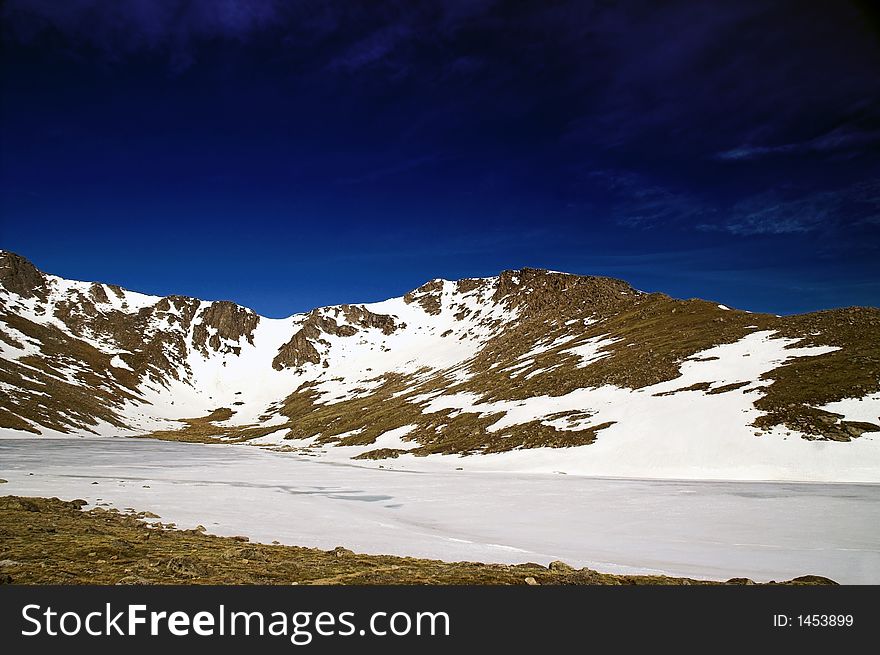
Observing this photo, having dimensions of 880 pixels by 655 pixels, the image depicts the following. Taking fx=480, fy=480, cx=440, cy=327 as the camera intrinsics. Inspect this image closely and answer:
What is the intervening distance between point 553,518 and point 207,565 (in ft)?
55.6

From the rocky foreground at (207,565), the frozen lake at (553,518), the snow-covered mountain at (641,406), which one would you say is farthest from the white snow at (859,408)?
the rocky foreground at (207,565)

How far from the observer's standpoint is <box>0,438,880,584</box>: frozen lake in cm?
1563

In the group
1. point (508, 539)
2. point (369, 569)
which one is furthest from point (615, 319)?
point (369, 569)

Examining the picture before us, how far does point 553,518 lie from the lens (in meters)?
23.7

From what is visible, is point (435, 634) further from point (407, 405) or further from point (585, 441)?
point (407, 405)

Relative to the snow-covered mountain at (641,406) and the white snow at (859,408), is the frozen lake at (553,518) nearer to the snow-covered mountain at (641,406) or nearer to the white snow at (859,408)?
the snow-covered mountain at (641,406)

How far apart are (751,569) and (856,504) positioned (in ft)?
53.0

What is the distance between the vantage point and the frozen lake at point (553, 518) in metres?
15.6

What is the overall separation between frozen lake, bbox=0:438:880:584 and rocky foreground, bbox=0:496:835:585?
2.01m

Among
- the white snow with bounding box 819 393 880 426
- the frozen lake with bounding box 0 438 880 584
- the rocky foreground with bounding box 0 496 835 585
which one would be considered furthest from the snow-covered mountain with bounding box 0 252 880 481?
the rocky foreground with bounding box 0 496 835 585

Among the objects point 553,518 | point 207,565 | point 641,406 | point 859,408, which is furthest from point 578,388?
point 207,565

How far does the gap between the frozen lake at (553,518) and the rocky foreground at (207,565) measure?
201 cm

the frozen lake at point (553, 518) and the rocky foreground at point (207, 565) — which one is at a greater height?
the rocky foreground at point (207, 565)

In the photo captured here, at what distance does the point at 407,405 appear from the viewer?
108 m
